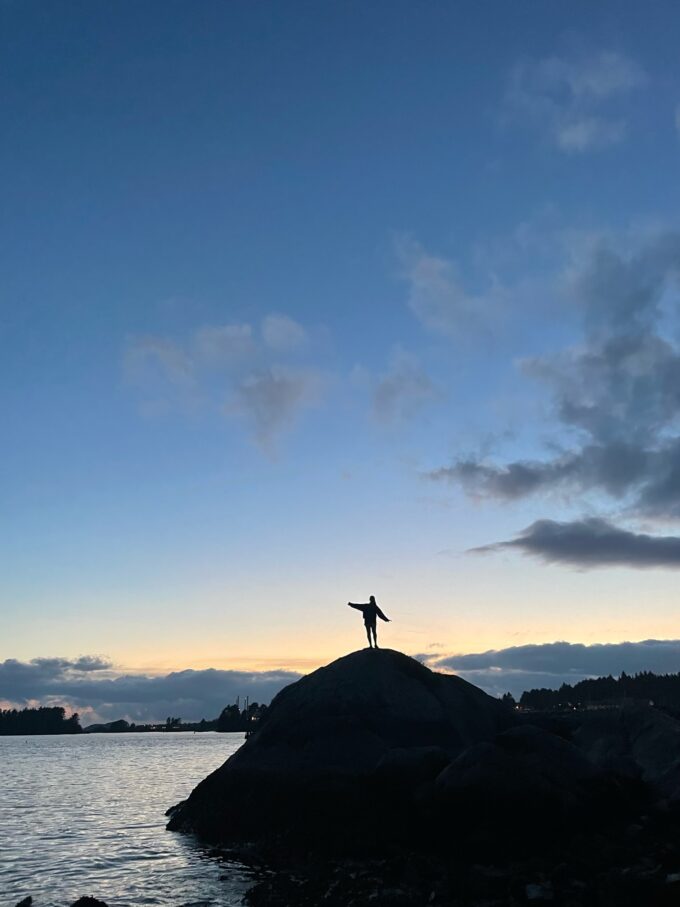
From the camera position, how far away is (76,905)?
15984mm

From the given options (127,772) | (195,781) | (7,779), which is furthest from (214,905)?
(127,772)

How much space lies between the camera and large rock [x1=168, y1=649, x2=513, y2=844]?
2189 cm

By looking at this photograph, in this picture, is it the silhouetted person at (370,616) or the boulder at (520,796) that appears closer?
the boulder at (520,796)

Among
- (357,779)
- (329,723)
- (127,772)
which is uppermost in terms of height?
(329,723)

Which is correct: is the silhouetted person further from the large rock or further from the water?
the water

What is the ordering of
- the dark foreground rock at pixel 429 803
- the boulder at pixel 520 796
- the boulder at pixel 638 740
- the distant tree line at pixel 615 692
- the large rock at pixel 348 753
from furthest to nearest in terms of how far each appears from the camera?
the distant tree line at pixel 615 692, the boulder at pixel 638 740, the large rock at pixel 348 753, the boulder at pixel 520 796, the dark foreground rock at pixel 429 803

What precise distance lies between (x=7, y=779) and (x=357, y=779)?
5497cm

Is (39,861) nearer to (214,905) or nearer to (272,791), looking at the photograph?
(272,791)

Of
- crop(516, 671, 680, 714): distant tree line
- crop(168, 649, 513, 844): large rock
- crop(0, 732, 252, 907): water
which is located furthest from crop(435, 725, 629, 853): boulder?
crop(516, 671, 680, 714): distant tree line

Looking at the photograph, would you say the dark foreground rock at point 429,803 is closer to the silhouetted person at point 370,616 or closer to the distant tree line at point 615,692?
the silhouetted person at point 370,616

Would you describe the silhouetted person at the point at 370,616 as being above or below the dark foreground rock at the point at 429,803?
above

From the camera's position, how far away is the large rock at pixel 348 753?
2189 centimetres

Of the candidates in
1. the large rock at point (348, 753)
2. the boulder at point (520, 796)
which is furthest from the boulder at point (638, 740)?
the large rock at point (348, 753)

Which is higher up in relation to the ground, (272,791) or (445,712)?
(445,712)
